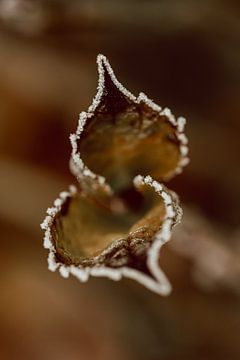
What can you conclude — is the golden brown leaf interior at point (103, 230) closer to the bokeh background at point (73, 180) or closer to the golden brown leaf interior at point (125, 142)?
the golden brown leaf interior at point (125, 142)

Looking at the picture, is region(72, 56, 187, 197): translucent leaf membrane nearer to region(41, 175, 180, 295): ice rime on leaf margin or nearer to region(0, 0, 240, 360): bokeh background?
region(41, 175, 180, 295): ice rime on leaf margin

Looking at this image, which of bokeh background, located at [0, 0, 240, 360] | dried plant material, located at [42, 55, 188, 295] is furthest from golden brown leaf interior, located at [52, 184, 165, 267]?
bokeh background, located at [0, 0, 240, 360]

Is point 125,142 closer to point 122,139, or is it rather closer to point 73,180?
point 122,139

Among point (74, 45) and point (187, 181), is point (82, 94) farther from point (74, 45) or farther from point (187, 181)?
point (187, 181)

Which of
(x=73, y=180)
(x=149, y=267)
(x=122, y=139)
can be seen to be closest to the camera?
(x=149, y=267)

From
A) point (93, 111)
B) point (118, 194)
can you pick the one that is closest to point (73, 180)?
point (118, 194)

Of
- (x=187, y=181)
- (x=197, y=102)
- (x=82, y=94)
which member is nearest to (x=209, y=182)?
(x=187, y=181)
